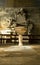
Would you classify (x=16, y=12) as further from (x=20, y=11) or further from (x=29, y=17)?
(x=29, y=17)

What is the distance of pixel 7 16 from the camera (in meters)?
10.7

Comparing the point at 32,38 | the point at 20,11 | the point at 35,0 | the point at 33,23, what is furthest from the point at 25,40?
the point at 35,0

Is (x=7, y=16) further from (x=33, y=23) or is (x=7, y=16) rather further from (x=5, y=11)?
(x=33, y=23)

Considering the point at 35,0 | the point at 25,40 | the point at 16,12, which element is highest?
the point at 35,0

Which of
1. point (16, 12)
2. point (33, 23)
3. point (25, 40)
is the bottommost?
point (25, 40)

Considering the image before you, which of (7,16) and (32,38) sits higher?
(7,16)

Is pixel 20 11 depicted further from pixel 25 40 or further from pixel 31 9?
pixel 25 40

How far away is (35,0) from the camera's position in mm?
10836

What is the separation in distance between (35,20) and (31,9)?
79 cm

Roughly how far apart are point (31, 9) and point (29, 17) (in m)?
0.55

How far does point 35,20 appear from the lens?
35.4 ft

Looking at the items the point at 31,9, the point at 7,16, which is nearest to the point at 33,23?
the point at 31,9

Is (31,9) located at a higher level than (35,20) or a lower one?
higher

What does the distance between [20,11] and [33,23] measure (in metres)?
1.19
